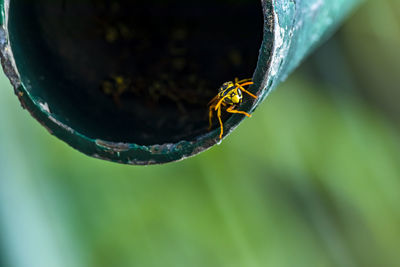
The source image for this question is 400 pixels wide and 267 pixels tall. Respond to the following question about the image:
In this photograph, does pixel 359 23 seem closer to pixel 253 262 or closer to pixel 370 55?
pixel 370 55

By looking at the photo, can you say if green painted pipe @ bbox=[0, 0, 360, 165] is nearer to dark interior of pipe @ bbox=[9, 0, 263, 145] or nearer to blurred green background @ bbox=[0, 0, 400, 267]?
dark interior of pipe @ bbox=[9, 0, 263, 145]

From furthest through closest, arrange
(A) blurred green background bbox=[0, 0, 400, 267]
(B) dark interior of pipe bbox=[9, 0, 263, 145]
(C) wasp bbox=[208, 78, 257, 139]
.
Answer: (A) blurred green background bbox=[0, 0, 400, 267]
(B) dark interior of pipe bbox=[9, 0, 263, 145]
(C) wasp bbox=[208, 78, 257, 139]

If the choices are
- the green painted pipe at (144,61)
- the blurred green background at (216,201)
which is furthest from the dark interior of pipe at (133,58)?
the blurred green background at (216,201)

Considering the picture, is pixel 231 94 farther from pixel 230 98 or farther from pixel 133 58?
pixel 133 58

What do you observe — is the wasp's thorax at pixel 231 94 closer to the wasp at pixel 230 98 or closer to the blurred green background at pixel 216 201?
the wasp at pixel 230 98

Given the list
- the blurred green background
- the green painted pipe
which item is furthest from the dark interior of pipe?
the blurred green background

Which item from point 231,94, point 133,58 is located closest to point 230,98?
point 231,94
